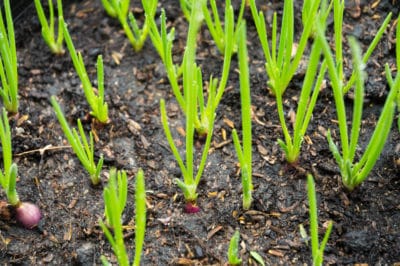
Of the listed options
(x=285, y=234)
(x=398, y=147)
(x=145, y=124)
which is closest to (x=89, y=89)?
(x=145, y=124)

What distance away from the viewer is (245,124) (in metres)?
1.00

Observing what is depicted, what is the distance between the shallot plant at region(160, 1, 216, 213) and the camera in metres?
0.92

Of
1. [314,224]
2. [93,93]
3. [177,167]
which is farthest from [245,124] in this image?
[93,93]

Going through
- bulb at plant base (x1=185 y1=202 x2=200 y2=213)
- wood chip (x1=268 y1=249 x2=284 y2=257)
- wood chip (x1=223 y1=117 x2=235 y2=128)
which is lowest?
wood chip (x1=268 y1=249 x2=284 y2=257)

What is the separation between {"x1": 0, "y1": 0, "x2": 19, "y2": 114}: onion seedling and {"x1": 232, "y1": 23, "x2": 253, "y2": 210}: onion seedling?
47cm

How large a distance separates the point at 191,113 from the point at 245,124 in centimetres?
9

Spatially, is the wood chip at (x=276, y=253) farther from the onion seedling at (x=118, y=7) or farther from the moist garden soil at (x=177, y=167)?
the onion seedling at (x=118, y=7)

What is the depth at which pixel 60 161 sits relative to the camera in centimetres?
128

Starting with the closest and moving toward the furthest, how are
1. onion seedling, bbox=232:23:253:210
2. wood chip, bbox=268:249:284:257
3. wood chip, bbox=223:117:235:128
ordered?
onion seedling, bbox=232:23:253:210
wood chip, bbox=268:249:284:257
wood chip, bbox=223:117:235:128

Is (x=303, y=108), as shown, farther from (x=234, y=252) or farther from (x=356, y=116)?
(x=234, y=252)

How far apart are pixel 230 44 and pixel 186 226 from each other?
38 cm

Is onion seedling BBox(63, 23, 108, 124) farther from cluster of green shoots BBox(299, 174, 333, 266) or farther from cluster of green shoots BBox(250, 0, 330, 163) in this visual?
cluster of green shoots BBox(299, 174, 333, 266)

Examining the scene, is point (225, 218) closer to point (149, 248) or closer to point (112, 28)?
point (149, 248)

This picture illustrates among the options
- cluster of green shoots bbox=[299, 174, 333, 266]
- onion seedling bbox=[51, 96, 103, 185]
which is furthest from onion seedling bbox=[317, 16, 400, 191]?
onion seedling bbox=[51, 96, 103, 185]
